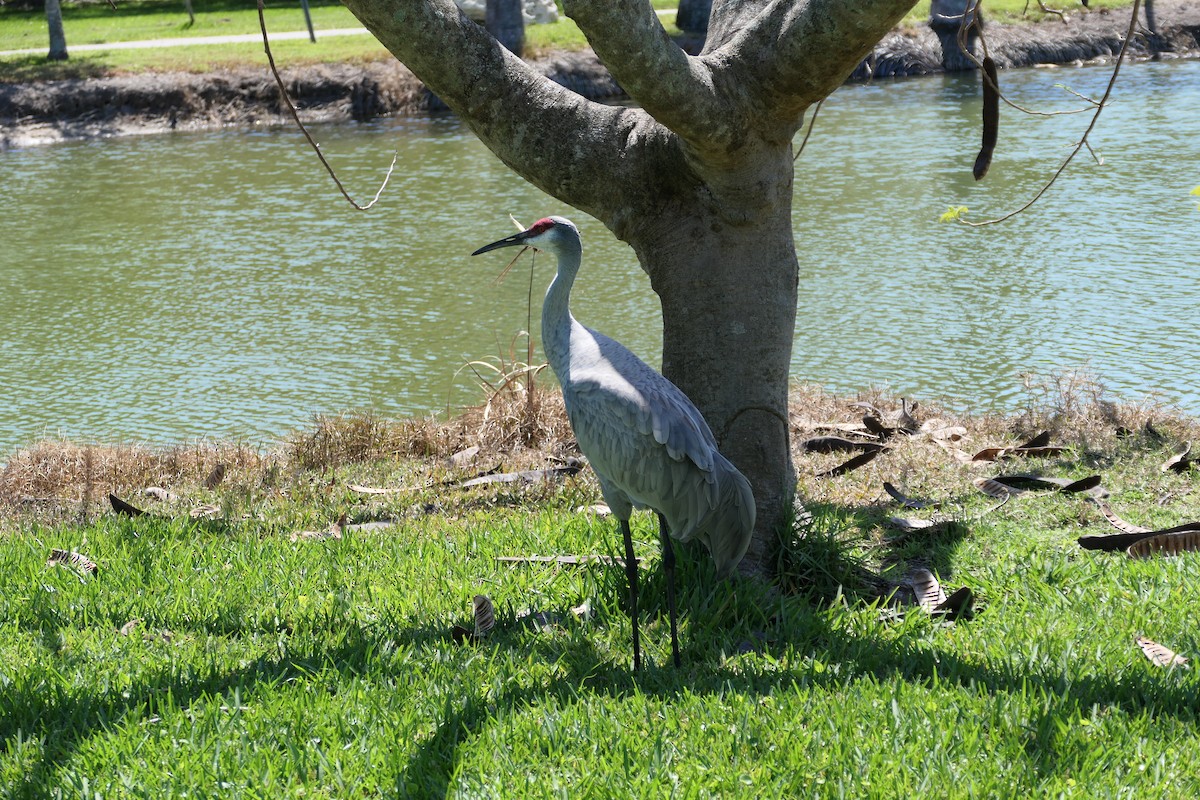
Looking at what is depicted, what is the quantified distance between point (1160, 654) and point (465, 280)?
9.54 meters

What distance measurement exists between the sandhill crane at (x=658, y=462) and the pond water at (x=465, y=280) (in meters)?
3.32

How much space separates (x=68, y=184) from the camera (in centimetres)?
1900

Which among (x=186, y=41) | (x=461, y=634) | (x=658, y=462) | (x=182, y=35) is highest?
(x=182, y=35)

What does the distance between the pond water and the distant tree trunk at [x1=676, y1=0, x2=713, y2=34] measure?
10522 millimetres

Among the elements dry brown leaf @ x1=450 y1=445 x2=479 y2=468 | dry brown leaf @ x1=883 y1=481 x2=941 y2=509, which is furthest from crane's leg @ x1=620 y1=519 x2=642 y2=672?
dry brown leaf @ x1=450 y1=445 x2=479 y2=468

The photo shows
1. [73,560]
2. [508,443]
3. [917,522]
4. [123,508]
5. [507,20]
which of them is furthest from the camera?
[507,20]

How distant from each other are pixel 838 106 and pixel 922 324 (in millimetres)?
13535

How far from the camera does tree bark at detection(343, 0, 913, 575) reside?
15.9 ft

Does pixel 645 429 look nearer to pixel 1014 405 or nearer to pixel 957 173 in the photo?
pixel 1014 405

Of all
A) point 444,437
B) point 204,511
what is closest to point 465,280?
point 444,437

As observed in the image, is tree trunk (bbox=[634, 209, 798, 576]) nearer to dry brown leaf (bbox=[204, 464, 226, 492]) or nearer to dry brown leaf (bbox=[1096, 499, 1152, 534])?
dry brown leaf (bbox=[1096, 499, 1152, 534])

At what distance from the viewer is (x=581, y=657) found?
444 centimetres

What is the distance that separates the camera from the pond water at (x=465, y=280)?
31.1 feet

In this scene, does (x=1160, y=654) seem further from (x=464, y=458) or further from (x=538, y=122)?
(x=464, y=458)
